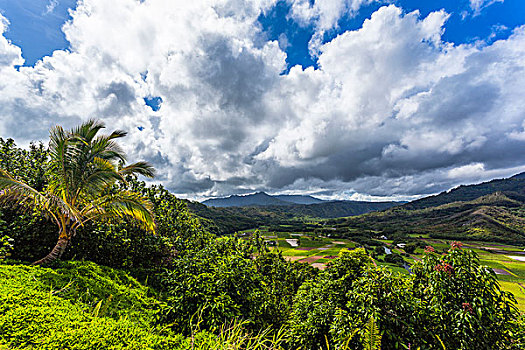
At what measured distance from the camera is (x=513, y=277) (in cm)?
5369

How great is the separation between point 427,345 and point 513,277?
8072 cm

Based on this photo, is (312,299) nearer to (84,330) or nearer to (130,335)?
(130,335)

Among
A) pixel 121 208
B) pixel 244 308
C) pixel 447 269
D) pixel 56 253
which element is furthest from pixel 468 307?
pixel 56 253

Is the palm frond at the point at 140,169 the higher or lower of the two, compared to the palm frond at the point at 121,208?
higher

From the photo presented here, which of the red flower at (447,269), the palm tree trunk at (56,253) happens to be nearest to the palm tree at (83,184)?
the palm tree trunk at (56,253)

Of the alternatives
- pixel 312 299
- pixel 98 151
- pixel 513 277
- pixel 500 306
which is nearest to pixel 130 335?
pixel 312 299

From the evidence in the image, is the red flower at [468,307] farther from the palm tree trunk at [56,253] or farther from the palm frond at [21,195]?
the palm tree trunk at [56,253]

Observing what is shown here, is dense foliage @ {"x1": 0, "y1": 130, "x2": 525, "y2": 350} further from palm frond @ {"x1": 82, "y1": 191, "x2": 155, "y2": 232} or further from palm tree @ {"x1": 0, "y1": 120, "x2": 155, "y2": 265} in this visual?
palm frond @ {"x1": 82, "y1": 191, "x2": 155, "y2": 232}

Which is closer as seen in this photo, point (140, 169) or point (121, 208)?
point (121, 208)

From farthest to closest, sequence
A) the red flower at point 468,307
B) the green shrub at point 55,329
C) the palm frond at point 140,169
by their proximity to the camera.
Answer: the palm frond at point 140,169, the red flower at point 468,307, the green shrub at point 55,329

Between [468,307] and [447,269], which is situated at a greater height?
[447,269]

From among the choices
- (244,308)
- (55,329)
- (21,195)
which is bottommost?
(244,308)

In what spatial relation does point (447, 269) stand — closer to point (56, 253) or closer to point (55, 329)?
point (55, 329)

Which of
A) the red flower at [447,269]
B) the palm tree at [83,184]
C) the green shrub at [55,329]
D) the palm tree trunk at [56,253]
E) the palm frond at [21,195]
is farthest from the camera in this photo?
the palm tree at [83,184]
